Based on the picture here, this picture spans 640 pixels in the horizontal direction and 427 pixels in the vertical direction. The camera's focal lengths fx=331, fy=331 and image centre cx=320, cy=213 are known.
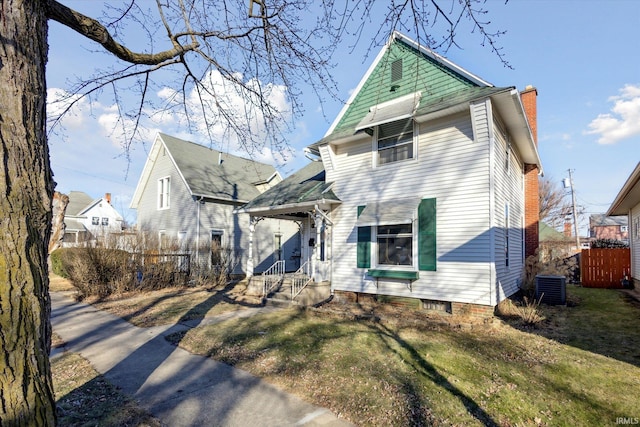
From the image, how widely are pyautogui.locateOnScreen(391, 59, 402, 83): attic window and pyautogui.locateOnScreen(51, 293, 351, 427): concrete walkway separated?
30.0 ft

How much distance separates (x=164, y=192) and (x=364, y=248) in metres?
13.7

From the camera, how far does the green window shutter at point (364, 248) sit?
394 inches

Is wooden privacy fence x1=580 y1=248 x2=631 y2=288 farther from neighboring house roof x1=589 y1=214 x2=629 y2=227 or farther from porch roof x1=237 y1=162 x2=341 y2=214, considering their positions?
neighboring house roof x1=589 y1=214 x2=629 y2=227

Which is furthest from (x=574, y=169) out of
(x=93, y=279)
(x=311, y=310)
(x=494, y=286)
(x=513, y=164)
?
(x=93, y=279)

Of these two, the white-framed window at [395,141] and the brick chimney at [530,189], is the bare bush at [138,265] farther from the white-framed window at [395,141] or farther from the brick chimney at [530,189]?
the brick chimney at [530,189]

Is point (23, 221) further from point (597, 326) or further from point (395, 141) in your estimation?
point (597, 326)

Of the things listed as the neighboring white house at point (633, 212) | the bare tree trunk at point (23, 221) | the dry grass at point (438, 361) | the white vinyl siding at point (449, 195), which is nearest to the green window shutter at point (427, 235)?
the white vinyl siding at point (449, 195)

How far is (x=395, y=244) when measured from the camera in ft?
31.6

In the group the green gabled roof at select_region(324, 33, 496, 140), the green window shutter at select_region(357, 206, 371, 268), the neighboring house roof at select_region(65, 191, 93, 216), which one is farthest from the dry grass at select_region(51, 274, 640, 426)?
the neighboring house roof at select_region(65, 191, 93, 216)

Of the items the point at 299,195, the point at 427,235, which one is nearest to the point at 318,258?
the point at 299,195

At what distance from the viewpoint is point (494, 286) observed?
25.7ft

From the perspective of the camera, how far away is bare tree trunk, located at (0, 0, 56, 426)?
7.12 ft

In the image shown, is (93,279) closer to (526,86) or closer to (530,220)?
(530,220)

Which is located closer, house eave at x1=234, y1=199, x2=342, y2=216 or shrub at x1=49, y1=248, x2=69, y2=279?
house eave at x1=234, y1=199, x2=342, y2=216
